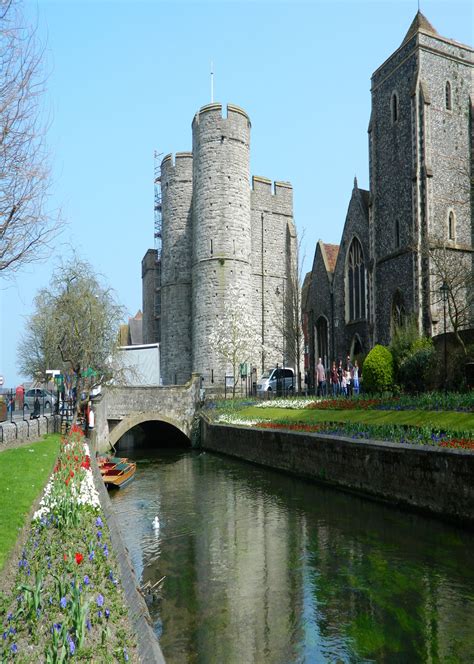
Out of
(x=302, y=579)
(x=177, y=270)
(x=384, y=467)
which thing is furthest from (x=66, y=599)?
(x=177, y=270)

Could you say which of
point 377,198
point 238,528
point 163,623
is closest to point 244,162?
point 377,198

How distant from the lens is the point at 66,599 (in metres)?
5.36

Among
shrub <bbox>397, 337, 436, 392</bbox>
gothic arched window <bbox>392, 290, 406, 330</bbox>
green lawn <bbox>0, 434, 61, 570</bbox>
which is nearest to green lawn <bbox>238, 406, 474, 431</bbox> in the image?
shrub <bbox>397, 337, 436, 392</bbox>

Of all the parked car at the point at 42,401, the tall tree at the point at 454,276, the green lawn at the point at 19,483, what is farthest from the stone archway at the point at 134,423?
the green lawn at the point at 19,483

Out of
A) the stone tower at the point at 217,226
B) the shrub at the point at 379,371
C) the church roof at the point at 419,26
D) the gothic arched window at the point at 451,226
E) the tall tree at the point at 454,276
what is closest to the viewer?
the shrub at the point at 379,371

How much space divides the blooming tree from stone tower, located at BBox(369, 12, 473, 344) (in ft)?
29.3

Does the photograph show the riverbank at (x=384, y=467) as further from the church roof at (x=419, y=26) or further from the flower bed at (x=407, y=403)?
the church roof at (x=419, y=26)

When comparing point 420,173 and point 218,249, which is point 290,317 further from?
point 420,173

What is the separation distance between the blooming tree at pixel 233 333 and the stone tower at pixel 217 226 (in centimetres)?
27

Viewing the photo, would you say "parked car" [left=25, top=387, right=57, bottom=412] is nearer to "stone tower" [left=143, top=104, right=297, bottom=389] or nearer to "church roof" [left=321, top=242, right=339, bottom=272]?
"stone tower" [left=143, top=104, right=297, bottom=389]

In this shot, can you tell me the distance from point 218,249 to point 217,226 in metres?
1.48

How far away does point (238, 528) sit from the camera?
44.9 feet

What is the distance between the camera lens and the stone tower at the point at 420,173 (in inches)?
1195

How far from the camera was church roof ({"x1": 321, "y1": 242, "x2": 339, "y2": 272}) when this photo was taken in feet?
137
